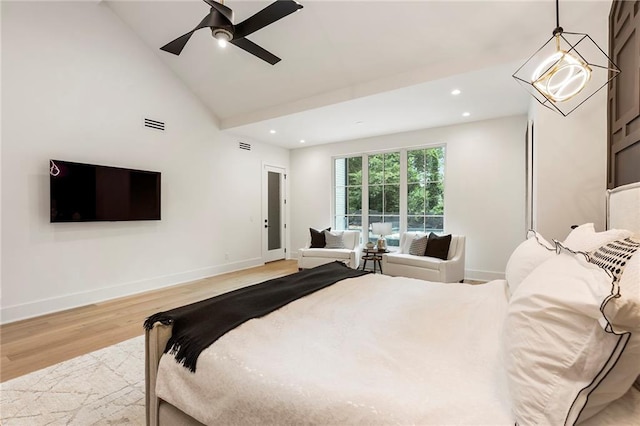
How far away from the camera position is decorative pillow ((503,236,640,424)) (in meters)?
0.72

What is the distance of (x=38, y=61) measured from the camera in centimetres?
354

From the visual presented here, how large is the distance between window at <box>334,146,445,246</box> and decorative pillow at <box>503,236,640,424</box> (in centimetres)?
499

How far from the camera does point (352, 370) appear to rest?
1064 mm

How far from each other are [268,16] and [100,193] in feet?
A: 10.7

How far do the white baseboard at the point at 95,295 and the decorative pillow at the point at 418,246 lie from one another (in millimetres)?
3557

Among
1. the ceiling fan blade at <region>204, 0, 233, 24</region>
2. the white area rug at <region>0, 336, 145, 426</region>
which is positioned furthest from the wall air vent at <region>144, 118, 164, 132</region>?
the white area rug at <region>0, 336, 145, 426</region>

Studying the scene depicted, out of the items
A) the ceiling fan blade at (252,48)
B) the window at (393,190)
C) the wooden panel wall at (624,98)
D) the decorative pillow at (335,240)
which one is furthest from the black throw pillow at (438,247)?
the ceiling fan blade at (252,48)

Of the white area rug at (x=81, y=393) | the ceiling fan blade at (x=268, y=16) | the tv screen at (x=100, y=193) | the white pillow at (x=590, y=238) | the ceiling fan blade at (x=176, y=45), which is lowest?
the white area rug at (x=81, y=393)

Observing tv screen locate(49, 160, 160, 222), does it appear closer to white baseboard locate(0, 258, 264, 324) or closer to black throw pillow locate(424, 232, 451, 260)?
white baseboard locate(0, 258, 264, 324)

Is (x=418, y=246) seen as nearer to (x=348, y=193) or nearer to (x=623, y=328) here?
(x=348, y=193)

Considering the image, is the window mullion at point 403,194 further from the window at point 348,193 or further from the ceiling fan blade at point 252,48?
the ceiling fan blade at point 252,48

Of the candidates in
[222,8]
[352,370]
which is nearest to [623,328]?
[352,370]

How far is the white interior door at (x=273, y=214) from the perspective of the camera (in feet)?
22.2

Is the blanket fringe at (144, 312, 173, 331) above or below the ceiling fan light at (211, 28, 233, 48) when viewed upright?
below
